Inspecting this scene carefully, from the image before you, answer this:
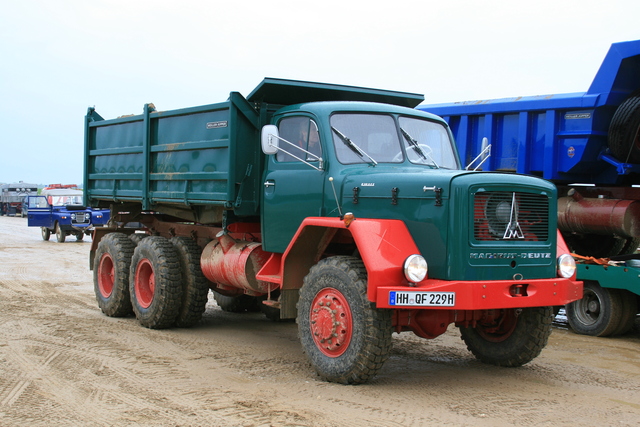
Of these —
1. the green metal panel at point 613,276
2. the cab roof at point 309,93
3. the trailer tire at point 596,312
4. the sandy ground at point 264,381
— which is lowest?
the sandy ground at point 264,381

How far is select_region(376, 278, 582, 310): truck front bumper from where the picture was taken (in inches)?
220

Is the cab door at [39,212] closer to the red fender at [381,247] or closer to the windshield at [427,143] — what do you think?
the windshield at [427,143]

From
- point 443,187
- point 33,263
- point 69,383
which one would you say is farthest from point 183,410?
point 33,263

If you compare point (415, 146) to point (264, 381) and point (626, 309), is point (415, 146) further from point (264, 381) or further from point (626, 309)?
point (626, 309)

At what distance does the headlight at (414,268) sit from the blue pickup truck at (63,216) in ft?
69.6

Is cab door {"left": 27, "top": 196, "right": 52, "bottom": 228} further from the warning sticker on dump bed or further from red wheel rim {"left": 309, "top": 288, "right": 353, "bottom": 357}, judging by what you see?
red wheel rim {"left": 309, "top": 288, "right": 353, "bottom": 357}

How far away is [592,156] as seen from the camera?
31.0 feet

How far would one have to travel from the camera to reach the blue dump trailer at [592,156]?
890 centimetres

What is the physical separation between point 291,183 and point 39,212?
21903 millimetres

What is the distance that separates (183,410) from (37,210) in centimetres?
2361

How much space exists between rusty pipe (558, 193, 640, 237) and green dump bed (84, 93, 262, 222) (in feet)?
14.5

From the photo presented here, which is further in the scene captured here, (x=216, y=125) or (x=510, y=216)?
(x=216, y=125)

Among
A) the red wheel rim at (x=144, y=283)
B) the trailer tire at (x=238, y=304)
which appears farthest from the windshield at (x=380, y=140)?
the trailer tire at (x=238, y=304)

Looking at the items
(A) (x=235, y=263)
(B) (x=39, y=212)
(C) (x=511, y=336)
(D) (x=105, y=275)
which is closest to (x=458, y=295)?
(C) (x=511, y=336)
